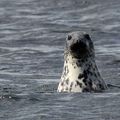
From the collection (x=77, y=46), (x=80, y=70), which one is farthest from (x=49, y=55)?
(x=77, y=46)

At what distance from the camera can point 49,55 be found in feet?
58.2

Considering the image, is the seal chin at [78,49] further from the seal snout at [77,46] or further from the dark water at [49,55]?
the dark water at [49,55]

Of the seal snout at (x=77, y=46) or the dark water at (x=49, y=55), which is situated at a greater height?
the seal snout at (x=77, y=46)

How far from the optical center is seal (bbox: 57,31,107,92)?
12633mm

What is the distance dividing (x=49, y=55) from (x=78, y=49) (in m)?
5.28

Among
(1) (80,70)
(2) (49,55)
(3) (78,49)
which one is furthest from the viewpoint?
(2) (49,55)

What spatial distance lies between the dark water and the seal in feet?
0.92

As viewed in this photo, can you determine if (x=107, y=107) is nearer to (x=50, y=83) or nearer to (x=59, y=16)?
(x=50, y=83)

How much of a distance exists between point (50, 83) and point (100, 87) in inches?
71.9

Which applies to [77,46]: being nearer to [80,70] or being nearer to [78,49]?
[78,49]

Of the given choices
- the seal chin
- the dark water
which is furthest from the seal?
the dark water

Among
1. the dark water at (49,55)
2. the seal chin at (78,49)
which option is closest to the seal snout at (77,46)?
the seal chin at (78,49)

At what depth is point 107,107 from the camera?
1123cm

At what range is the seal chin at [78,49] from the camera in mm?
12492
